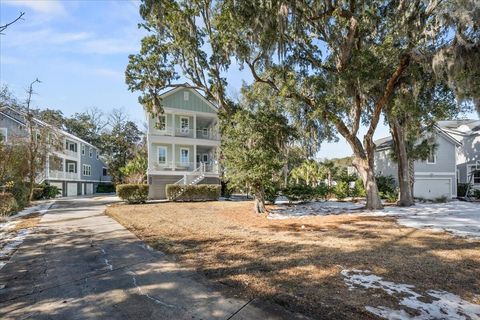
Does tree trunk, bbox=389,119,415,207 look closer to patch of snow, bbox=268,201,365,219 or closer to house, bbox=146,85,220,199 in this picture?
patch of snow, bbox=268,201,365,219

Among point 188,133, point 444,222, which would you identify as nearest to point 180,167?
point 188,133

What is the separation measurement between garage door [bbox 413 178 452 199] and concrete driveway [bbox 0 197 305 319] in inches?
962

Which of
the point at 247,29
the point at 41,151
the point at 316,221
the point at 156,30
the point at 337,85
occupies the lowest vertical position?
the point at 316,221

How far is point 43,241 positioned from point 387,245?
29.5 ft

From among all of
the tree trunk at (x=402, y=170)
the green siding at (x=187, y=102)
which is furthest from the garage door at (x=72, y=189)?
the tree trunk at (x=402, y=170)

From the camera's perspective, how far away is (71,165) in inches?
1524

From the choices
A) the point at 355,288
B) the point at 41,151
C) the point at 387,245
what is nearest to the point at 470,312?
the point at 355,288

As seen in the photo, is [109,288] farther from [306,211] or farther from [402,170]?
[402,170]

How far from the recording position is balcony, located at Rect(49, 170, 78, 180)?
3281 centimetres

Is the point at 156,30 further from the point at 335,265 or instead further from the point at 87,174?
the point at 87,174

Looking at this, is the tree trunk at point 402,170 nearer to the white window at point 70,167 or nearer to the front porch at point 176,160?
the front porch at point 176,160

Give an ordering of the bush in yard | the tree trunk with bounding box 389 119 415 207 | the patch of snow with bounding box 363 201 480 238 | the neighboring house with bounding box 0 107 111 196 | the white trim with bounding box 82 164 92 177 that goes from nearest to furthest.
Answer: the patch of snow with bounding box 363 201 480 238, the tree trunk with bounding box 389 119 415 207, the bush in yard, the neighboring house with bounding box 0 107 111 196, the white trim with bounding box 82 164 92 177

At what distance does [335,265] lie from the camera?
223 inches

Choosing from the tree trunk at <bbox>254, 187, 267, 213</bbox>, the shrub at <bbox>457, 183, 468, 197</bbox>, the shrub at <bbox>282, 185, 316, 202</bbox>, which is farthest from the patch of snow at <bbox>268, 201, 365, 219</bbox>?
the shrub at <bbox>457, 183, 468, 197</bbox>
